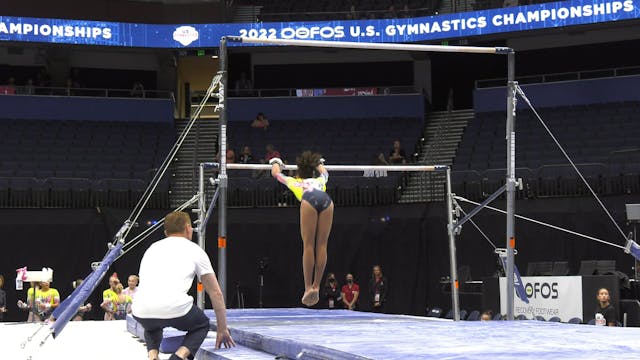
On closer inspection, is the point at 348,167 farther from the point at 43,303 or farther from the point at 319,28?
the point at 319,28

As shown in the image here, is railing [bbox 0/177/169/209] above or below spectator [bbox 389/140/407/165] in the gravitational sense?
below

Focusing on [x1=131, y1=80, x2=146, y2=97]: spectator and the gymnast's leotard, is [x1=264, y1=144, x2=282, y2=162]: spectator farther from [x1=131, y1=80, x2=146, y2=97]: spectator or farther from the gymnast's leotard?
the gymnast's leotard

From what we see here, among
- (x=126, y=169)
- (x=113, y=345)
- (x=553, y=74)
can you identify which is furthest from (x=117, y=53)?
(x=113, y=345)

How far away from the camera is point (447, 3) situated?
26344 millimetres

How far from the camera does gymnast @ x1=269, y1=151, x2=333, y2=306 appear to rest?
835cm

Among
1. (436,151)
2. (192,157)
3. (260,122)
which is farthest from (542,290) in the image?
(192,157)

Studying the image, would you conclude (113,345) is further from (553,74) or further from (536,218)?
(553,74)

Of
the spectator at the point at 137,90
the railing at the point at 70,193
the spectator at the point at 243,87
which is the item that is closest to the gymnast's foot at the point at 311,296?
the railing at the point at 70,193

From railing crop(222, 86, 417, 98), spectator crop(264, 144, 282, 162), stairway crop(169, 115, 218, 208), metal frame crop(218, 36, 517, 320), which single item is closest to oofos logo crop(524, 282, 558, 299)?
metal frame crop(218, 36, 517, 320)

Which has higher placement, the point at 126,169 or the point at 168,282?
the point at 126,169

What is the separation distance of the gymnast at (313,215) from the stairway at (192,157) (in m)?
12.8

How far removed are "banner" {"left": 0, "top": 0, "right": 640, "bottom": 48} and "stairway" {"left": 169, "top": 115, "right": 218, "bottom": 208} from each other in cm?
248

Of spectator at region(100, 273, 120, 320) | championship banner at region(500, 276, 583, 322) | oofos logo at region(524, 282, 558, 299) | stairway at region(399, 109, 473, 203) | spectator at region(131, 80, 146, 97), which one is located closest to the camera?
championship banner at region(500, 276, 583, 322)

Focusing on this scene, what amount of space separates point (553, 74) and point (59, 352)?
17.2 metres
